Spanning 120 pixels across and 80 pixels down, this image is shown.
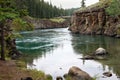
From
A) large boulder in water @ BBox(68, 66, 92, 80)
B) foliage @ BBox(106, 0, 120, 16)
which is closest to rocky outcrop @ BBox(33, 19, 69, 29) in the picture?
foliage @ BBox(106, 0, 120, 16)

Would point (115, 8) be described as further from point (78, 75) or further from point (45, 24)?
point (45, 24)

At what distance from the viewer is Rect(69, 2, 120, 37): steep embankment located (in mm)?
102025

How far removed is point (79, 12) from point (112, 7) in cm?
3629

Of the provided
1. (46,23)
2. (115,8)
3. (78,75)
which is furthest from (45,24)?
(78,75)

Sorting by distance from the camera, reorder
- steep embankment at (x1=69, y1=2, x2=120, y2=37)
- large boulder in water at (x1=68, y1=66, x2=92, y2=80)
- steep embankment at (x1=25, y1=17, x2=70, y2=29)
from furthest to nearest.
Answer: steep embankment at (x1=25, y1=17, x2=70, y2=29), steep embankment at (x1=69, y1=2, x2=120, y2=37), large boulder in water at (x1=68, y1=66, x2=92, y2=80)

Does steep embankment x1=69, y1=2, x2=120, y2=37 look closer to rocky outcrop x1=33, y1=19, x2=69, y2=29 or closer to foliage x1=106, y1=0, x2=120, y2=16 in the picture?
foliage x1=106, y1=0, x2=120, y2=16

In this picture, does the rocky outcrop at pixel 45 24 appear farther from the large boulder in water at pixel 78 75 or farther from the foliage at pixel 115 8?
the large boulder in water at pixel 78 75

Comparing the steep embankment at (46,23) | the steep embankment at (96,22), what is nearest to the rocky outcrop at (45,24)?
the steep embankment at (46,23)

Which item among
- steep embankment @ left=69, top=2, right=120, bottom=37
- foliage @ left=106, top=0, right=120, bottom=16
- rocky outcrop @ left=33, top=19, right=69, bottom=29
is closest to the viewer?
foliage @ left=106, top=0, right=120, bottom=16

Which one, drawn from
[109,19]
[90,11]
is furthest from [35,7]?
[109,19]

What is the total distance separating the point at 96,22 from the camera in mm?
Answer: 116312

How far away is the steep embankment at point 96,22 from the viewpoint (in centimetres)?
10203

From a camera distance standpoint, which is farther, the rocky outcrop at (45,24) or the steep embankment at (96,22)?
the rocky outcrop at (45,24)

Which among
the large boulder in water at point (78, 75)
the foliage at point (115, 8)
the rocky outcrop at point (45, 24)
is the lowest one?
the rocky outcrop at point (45, 24)
